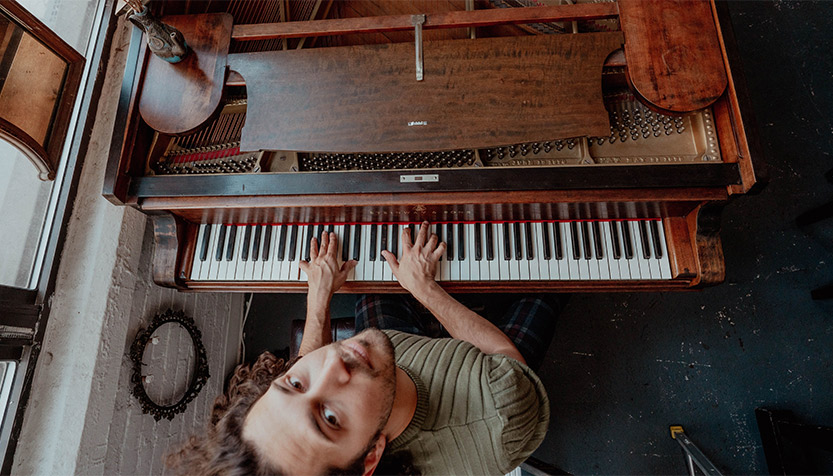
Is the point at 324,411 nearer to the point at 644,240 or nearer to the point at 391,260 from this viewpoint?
the point at 391,260

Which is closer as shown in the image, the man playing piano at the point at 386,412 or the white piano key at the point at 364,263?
the man playing piano at the point at 386,412

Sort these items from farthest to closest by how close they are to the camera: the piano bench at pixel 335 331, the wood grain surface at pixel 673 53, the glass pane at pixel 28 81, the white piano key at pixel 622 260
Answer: the piano bench at pixel 335 331 → the white piano key at pixel 622 260 → the wood grain surface at pixel 673 53 → the glass pane at pixel 28 81

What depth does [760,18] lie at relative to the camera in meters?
3.12

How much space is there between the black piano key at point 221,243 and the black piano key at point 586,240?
5.23ft

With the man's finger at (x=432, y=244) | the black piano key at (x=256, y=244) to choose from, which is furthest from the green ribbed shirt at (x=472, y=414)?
the black piano key at (x=256, y=244)

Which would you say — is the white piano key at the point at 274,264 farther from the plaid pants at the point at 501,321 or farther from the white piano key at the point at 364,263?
the plaid pants at the point at 501,321

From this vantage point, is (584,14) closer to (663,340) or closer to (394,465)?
(394,465)

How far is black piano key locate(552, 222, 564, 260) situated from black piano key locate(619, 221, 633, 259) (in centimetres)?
26

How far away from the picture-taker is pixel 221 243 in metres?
2.09

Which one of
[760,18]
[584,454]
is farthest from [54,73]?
[760,18]

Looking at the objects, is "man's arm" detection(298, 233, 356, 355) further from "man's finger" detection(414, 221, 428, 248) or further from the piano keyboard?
"man's finger" detection(414, 221, 428, 248)

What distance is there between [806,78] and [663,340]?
77.6 inches

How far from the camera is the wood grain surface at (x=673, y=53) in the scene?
168 centimetres

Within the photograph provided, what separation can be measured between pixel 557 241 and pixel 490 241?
0.28 metres
